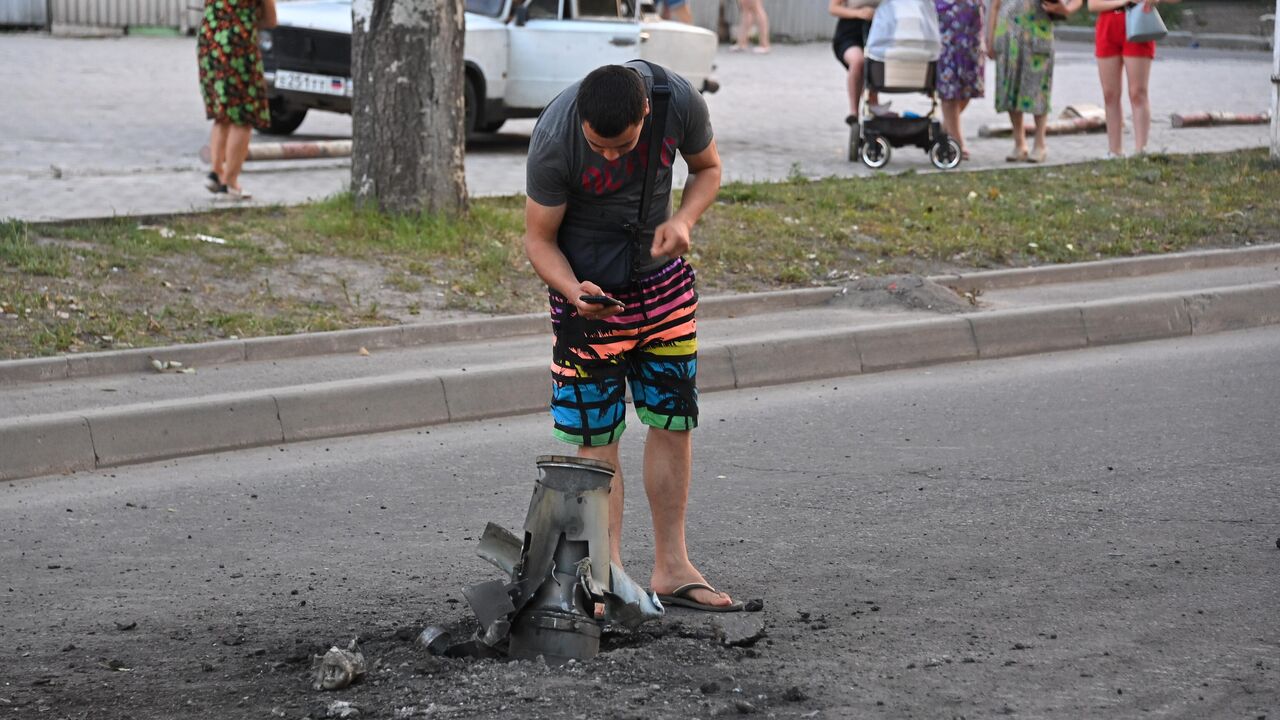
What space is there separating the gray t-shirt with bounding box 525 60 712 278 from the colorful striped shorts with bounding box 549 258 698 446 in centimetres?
19

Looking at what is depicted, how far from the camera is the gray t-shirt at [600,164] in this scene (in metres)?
4.43

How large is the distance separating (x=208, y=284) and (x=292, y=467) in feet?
8.51

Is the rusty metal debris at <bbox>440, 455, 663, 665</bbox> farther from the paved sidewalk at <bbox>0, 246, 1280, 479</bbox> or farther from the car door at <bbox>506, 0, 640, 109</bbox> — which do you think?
the car door at <bbox>506, 0, 640, 109</bbox>

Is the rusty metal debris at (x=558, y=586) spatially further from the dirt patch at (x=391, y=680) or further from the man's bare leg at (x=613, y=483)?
the man's bare leg at (x=613, y=483)

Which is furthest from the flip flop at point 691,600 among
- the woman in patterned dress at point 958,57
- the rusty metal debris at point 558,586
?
the woman in patterned dress at point 958,57

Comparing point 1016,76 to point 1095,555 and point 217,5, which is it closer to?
point 217,5

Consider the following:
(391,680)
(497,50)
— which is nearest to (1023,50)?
(497,50)

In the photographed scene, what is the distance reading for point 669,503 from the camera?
15.9 ft

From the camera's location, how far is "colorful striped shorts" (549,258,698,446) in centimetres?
464

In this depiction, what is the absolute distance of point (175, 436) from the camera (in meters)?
6.63

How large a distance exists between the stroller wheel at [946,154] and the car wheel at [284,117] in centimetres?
588

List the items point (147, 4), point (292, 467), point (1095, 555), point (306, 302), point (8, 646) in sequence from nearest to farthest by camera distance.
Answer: point (8, 646) < point (1095, 555) < point (292, 467) < point (306, 302) < point (147, 4)

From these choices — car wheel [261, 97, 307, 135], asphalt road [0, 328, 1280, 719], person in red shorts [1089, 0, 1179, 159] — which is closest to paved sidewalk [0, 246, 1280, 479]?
asphalt road [0, 328, 1280, 719]

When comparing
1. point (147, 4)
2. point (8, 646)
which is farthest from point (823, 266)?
point (147, 4)
